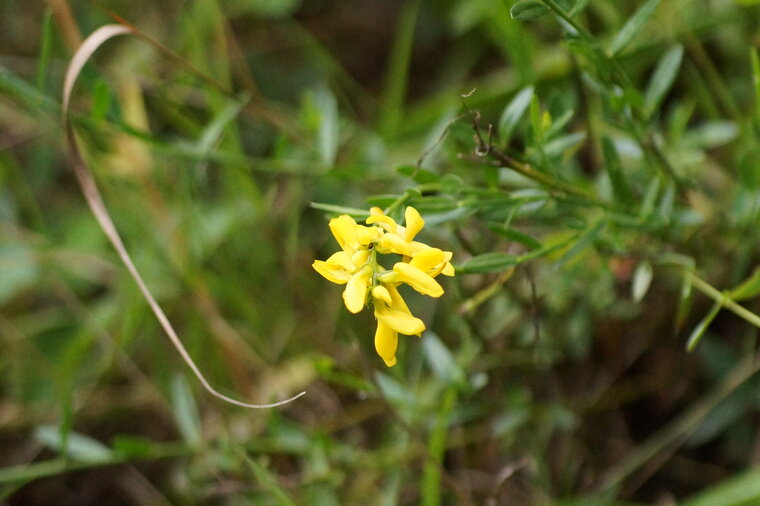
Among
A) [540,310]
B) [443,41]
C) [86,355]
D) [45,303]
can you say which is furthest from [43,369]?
[443,41]

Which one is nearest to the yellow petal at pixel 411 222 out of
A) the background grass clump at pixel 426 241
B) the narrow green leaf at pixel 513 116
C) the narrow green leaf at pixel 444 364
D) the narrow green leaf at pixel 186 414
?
the background grass clump at pixel 426 241

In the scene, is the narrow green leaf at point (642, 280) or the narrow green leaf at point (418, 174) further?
the narrow green leaf at point (642, 280)

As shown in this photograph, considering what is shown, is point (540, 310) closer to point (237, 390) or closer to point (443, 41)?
point (237, 390)

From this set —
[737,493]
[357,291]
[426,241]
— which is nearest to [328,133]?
[426,241]

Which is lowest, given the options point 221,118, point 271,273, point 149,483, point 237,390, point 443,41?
point 149,483

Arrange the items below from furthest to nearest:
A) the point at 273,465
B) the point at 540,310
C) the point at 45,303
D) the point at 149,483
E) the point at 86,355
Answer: the point at 45,303
the point at 86,355
the point at 149,483
the point at 273,465
the point at 540,310

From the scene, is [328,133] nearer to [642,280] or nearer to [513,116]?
[513,116]

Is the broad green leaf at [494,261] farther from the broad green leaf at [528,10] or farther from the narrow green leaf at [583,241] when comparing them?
the broad green leaf at [528,10]

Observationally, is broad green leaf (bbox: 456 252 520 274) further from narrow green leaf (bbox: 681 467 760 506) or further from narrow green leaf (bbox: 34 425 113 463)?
narrow green leaf (bbox: 34 425 113 463)
